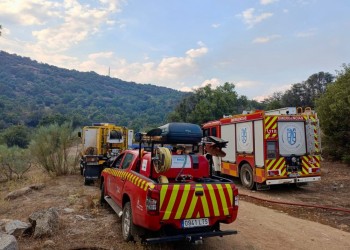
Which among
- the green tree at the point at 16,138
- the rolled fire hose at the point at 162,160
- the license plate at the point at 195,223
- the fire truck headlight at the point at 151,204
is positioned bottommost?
the license plate at the point at 195,223

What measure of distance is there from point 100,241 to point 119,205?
965mm

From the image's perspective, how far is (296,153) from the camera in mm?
11289

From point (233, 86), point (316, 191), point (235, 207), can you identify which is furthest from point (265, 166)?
point (233, 86)

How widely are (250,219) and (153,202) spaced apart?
376cm

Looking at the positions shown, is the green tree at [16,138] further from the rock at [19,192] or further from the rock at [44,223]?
the rock at [44,223]

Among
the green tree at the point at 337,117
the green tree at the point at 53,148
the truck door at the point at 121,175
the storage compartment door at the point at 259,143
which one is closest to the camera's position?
the truck door at the point at 121,175

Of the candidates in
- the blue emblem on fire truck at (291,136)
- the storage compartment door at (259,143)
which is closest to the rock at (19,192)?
the storage compartment door at (259,143)

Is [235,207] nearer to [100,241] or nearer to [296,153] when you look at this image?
[100,241]

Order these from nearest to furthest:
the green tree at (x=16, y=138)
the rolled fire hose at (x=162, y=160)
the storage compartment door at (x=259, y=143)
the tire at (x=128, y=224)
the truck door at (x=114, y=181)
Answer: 1. the rolled fire hose at (x=162, y=160)
2. the tire at (x=128, y=224)
3. the truck door at (x=114, y=181)
4. the storage compartment door at (x=259, y=143)
5. the green tree at (x=16, y=138)

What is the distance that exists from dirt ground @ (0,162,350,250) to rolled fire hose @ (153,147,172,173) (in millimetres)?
1277

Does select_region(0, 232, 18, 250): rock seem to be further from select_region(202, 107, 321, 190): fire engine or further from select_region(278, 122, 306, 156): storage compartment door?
select_region(278, 122, 306, 156): storage compartment door

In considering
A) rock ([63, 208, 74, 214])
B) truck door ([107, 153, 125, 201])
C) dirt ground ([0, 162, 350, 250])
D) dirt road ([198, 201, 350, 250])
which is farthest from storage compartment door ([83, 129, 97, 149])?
dirt road ([198, 201, 350, 250])

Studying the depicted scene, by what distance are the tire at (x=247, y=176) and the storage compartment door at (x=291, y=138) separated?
139 centimetres

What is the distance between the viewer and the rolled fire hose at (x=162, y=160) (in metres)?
5.34
